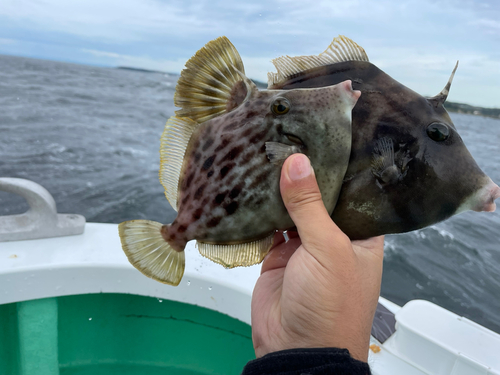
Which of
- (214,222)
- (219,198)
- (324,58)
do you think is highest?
(324,58)

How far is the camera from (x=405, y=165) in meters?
1.37

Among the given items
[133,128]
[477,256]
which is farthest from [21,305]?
[133,128]

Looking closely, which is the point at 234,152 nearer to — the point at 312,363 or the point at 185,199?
the point at 185,199

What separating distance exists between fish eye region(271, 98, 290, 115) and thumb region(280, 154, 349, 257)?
0.17 meters

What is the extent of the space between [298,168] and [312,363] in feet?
2.58

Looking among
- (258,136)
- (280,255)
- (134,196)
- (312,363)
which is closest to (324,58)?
(258,136)

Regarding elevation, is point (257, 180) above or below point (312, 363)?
above

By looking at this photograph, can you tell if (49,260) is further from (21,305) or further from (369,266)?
(369,266)

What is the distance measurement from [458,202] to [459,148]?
208 millimetres

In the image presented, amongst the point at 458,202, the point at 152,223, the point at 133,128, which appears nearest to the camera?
the point at 458,202

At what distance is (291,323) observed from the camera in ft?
5.28

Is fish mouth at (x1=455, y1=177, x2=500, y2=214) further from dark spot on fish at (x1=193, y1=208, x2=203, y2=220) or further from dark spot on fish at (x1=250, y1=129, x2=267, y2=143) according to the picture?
dark spot on fish at (x1=193, y1=208, x2=203, y2=220)

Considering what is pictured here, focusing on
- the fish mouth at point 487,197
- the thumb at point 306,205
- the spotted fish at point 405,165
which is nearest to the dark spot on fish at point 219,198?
the thumb at point 306,205

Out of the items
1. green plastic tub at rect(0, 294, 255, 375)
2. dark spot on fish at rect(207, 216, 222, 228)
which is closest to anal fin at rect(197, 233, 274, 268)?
dark spot on fish at rect(207, 216, 222, 228)
